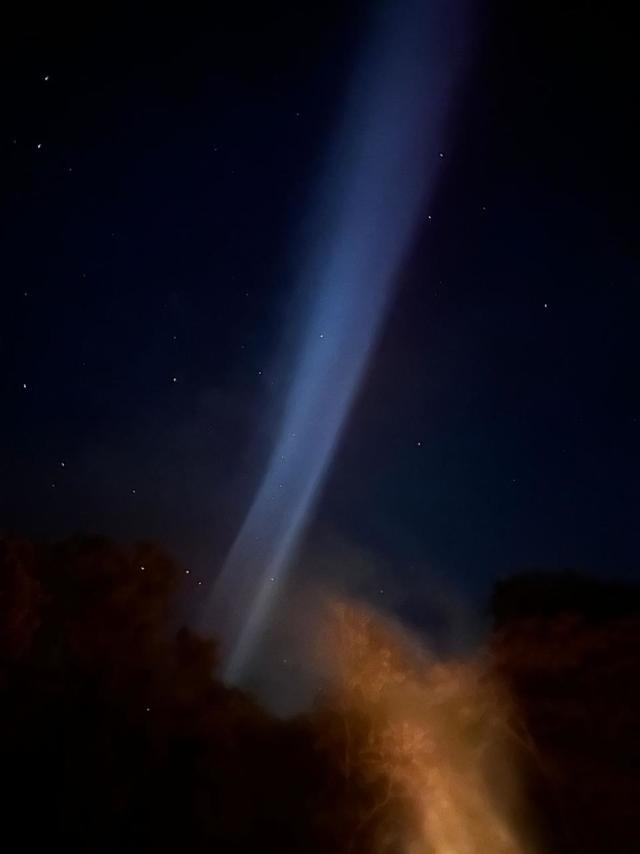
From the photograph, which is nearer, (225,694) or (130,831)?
(130,831)

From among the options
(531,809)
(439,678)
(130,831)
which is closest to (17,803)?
(130,831)

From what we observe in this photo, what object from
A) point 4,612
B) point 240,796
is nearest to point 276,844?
point 240,796

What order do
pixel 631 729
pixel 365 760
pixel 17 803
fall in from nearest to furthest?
pixel 17 803, pixel 631 729, pixel 365 760

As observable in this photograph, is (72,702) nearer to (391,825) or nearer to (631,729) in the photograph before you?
(391,825)

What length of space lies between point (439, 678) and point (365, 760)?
5.97 feet

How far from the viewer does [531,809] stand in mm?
16672

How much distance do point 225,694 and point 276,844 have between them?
2.61 metres

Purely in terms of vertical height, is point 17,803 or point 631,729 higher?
point 631,729

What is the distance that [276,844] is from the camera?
1614 centimetres

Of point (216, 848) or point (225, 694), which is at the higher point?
point (225, 694)

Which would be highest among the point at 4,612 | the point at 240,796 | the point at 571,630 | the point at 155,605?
the point at 571,630

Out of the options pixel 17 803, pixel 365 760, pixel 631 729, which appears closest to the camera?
pixel 17 803

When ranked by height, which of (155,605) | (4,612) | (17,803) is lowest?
(17,803)

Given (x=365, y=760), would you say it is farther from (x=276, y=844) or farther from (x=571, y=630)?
(x=571, y=630)
